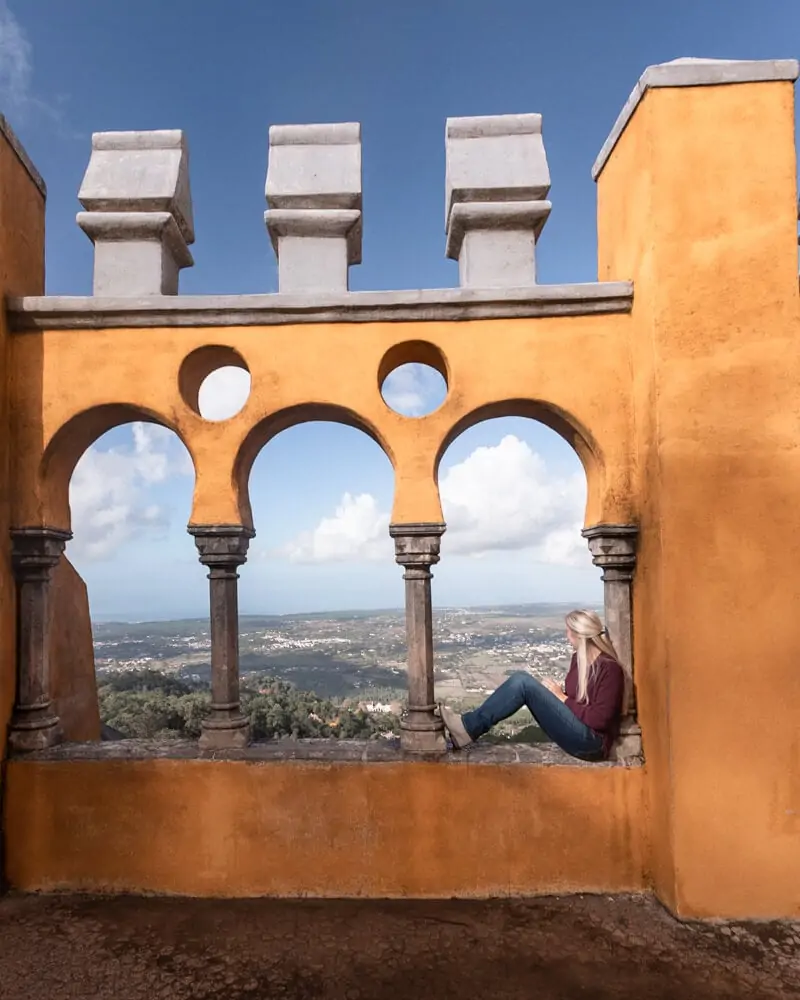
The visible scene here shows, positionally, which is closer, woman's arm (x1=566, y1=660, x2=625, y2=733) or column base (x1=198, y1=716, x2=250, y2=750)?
woman's arm (x1=566, y1=660, x2=625, y2=733)

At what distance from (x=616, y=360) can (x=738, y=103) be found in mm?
1577

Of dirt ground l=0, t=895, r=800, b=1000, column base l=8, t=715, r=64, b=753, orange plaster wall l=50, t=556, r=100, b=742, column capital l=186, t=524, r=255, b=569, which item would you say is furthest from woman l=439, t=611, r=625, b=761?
orange plaster wall l=50, t=556, r=100, b=742

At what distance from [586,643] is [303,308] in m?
2.81

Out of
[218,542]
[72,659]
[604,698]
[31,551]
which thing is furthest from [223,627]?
[604,698]

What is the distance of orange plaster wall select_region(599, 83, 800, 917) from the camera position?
344cm

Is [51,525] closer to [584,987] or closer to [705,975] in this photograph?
[584,987]

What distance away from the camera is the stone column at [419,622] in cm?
391

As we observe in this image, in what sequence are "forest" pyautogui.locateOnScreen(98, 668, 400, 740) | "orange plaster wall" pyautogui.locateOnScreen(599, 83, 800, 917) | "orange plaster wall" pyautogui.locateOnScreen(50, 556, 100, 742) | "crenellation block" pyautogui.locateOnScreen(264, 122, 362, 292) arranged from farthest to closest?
1. "forest" pyautogui.locateOnScreen(98, 668, 400, 740)
2. "orange plaster wall" pyautogui.locateOnScreen(50, 556, 100, 742)
3. "crenellation block" pyautogui.locateOnScreen(264, 122, 362, 292)
4. "orange plaster wall" pyautogui.locateOnScreen(599, 83, 800, 917)

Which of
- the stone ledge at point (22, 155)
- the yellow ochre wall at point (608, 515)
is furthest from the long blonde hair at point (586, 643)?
the stone ledge at point (22, 155)

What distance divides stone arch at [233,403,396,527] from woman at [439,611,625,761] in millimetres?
1626

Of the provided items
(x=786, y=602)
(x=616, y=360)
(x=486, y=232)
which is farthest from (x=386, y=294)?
(x=786, y=602)

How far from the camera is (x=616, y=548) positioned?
390cm

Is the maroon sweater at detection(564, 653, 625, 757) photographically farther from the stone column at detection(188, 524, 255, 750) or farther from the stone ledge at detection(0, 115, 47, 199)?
the stone ledge at detection(0, 115, 47, 199)

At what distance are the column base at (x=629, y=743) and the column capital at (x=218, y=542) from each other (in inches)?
106
